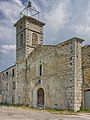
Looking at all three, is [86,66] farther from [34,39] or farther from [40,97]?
[34,39]

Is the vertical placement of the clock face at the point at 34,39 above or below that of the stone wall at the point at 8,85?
above

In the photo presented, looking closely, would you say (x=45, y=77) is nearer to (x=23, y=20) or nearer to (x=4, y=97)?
(x=23, y=20)

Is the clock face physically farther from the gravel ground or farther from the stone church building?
the gravel ground

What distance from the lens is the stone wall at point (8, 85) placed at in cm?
2497

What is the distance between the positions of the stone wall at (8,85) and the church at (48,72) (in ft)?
0.48

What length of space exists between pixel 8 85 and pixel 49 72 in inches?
474

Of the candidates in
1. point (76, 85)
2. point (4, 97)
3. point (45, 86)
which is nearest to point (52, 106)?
point (45, 86)

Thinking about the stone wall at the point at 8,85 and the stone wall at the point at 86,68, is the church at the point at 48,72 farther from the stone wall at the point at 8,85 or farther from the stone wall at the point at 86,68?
the stone wall at the point at 8,85

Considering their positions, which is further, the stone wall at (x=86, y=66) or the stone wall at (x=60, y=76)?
the stone wall at (x=60, y=76)

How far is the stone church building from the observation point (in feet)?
46.1

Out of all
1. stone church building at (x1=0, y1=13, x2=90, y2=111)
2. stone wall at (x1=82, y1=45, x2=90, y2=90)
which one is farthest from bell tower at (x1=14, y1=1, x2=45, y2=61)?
stone wall at (x1=82, y1=45, x2=90, y2=90)

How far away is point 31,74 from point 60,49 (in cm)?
561

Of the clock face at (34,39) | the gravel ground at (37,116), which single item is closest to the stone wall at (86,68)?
the gravel ground at (37,116)

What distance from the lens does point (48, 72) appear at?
55.4 feet
